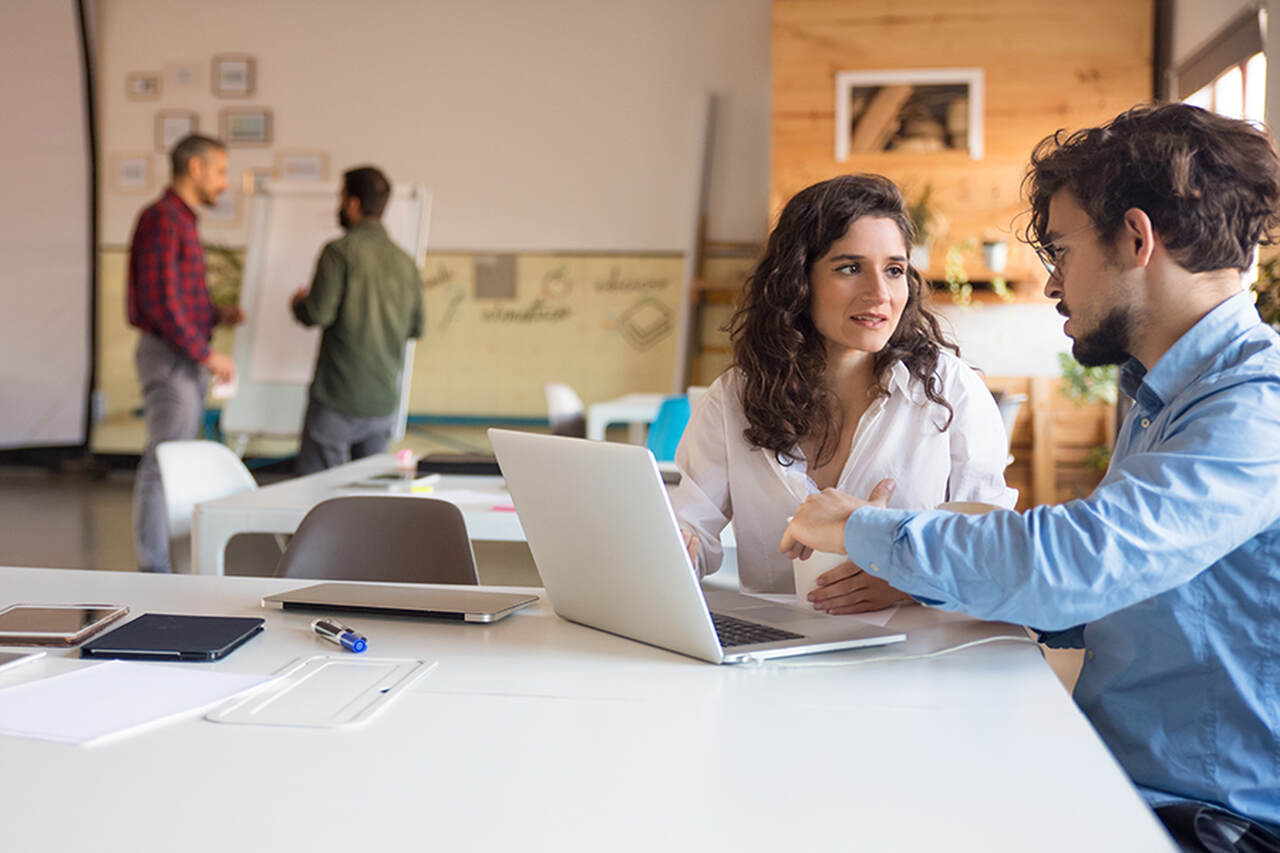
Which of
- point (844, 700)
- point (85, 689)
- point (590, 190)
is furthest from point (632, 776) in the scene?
point (590, 190)

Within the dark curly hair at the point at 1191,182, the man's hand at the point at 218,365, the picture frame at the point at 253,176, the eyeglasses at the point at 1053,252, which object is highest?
the picture frame at the point at 253,176

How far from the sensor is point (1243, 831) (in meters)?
1.15

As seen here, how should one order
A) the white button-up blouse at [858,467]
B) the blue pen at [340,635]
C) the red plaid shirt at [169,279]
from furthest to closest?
the red plaid shirt at [169,279] → the white button-up blouse at [858,467] → the blue pen at [340,635]

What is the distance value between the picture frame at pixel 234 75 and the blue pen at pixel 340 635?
23.4ft

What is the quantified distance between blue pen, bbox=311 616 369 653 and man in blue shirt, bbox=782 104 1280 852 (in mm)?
505

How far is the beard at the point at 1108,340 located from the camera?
1.32m

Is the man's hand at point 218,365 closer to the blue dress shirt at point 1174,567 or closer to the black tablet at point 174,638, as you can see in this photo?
the black tablet at point 174,638

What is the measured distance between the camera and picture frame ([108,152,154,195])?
7.91 meters

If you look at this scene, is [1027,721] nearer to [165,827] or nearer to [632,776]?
[632,776]

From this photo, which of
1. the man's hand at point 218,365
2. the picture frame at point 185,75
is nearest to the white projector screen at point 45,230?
the picture frame at point 185,75

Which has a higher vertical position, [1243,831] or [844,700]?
[844,700]

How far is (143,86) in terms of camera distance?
7918 millimetres

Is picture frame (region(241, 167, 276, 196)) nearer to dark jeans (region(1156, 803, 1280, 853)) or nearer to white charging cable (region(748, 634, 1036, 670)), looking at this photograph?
white charging cable (region(748, 634, 1036, 670))

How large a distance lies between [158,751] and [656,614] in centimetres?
52
